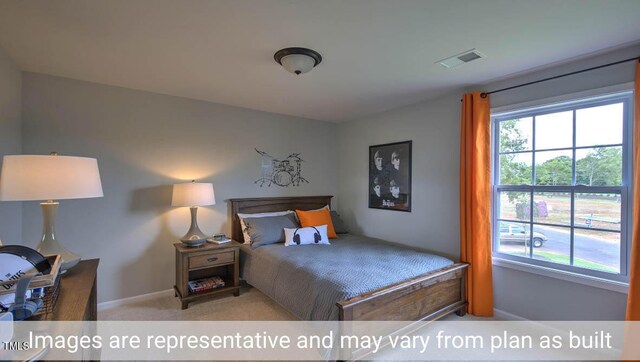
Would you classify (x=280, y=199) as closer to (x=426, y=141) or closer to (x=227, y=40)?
(x=426, y=141)

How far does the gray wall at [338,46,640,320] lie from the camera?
2.15 metres

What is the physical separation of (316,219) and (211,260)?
1.40 metres

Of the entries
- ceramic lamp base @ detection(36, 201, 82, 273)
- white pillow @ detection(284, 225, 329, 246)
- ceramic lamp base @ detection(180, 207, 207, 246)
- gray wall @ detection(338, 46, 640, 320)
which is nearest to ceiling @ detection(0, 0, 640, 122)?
gray wall @ detection(338, 46, 640, 320)

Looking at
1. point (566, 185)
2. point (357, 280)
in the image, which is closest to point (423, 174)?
point (566, 185)

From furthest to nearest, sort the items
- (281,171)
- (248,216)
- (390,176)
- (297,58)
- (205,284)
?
(281,171) < (390,176) < (248,216) < (205,284) < (297,58)

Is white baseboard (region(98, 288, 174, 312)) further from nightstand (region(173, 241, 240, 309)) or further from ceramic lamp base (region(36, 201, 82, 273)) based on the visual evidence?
ceramic lamp base (region(36, 201, 82, 273))

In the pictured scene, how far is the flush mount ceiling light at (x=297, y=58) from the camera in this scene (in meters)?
2.02

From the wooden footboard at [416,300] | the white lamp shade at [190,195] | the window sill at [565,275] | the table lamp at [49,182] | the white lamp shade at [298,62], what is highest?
the white lamp shade at [298,62]

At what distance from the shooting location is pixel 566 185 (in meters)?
2.33

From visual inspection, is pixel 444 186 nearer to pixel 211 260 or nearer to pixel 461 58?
pixel 461 58

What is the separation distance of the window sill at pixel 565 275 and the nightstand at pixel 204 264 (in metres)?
2.68

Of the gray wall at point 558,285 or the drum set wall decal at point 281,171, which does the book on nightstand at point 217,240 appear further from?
the gray wall at point 558,285

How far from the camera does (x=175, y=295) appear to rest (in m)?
3.09

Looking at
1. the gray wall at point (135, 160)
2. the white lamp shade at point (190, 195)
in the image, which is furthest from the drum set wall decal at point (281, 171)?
the white lamp shade at point (190, 195)
